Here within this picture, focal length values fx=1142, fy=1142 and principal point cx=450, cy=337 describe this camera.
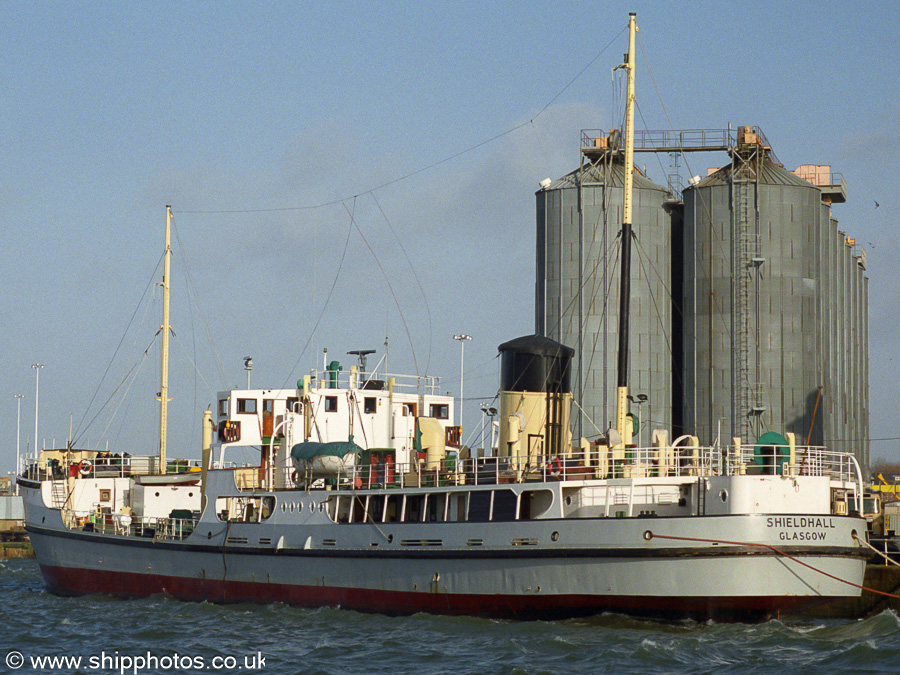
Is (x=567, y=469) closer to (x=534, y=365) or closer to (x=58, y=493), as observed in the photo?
(x=534, y=365)

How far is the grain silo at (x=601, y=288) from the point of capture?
45375mm

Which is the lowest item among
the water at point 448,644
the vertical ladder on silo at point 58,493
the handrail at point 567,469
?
the water at point 448,644

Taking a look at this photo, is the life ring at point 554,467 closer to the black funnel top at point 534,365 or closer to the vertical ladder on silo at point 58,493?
the black funnel top at point 534,365

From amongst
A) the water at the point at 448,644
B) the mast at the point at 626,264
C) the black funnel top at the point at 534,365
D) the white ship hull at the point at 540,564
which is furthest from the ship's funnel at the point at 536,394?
the water at the point at 448,644

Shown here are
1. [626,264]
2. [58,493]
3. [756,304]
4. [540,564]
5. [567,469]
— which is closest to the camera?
[540,564]

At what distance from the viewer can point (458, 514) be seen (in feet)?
88.0

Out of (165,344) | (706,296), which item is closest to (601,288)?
(706,296)

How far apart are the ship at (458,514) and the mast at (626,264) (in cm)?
8

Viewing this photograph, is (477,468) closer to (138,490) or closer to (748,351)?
(138,490)

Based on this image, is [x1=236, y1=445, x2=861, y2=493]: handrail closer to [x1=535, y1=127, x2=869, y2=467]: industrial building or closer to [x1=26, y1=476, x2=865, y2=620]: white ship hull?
[x1=26, y1=476, x2=865, y2=620]: white ship hull

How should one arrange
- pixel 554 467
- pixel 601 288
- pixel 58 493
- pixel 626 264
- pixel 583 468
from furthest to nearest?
pixel 601 288
pixel 58 493
pixel 626 264
pixel 554 467
pixel 583 468

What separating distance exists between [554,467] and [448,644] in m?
4.76

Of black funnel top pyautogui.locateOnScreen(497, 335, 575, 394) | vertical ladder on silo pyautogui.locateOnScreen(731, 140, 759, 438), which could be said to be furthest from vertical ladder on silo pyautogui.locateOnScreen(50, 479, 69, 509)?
vertical ladder on silo pyautogui.locateOnScreen(731, 140, 759, 438)

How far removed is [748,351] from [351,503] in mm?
21816
